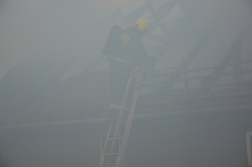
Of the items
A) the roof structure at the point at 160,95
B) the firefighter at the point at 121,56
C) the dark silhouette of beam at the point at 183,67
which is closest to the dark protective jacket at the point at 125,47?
the firefighter at the point at 121,56

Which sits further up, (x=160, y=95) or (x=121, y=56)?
(x=121, y=56)

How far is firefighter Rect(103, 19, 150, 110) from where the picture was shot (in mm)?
3604

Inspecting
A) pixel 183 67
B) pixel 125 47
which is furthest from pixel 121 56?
pixel 183 67

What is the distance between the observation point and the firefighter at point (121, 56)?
3.60 m

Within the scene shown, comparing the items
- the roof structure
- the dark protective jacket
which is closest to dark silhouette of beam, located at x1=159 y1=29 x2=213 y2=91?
the roof structure

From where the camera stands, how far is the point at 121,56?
12.3 ft

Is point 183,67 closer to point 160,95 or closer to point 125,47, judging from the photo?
point 160,95

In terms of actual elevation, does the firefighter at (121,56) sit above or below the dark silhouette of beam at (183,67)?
below

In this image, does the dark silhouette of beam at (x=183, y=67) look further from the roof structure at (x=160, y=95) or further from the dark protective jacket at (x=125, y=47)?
the dark protective jacket at (x=125, y=47)

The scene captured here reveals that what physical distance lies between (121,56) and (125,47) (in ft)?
0.69

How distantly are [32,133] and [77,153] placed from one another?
1.90 meters

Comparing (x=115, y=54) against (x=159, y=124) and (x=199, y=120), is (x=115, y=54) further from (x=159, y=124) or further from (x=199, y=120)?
(x=199, y=120)

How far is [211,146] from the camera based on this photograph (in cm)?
305

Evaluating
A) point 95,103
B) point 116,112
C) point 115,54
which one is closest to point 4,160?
point 95,103
